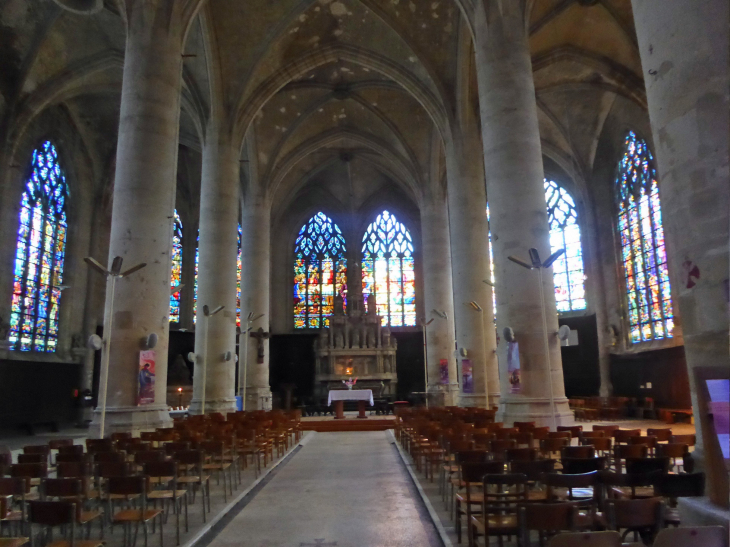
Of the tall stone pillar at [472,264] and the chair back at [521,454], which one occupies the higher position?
the tall stone pillar at [472,264]

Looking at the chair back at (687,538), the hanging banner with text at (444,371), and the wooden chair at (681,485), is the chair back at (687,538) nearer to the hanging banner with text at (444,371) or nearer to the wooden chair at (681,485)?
the wooden chair at (681,485)

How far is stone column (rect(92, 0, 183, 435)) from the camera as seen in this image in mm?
12375

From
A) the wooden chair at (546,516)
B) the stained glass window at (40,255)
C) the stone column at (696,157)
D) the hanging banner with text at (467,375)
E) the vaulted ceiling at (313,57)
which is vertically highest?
the vaulted ceiling at (313,57)

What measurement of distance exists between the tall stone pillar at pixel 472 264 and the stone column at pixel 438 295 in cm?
657

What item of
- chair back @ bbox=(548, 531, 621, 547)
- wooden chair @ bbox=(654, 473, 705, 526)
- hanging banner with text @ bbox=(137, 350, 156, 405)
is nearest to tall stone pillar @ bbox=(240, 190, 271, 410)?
hanging banner with text @ bbox=(137, 350, 156, 405)

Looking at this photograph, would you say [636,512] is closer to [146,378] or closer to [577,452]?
[577,452]

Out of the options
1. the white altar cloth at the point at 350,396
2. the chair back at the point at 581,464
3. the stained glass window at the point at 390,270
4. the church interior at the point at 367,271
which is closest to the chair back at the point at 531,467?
the church interior at the point at 367,271

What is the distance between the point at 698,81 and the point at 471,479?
13.5 ft

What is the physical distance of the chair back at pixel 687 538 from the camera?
9.78ft

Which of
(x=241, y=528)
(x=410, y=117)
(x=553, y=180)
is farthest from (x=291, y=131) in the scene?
(x=241, y=528)

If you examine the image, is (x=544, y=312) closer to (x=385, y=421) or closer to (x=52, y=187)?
(x=385, y=421)

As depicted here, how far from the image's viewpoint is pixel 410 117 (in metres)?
28.0

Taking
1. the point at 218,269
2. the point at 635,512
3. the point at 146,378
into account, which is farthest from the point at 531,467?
the point at 218,269

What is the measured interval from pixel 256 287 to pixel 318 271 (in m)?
9.71
